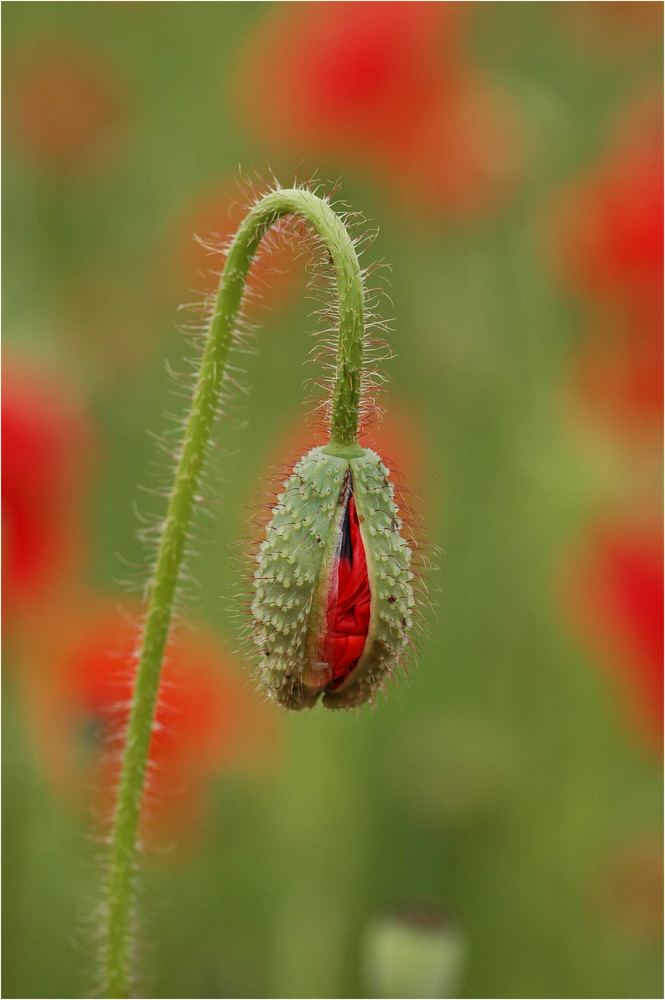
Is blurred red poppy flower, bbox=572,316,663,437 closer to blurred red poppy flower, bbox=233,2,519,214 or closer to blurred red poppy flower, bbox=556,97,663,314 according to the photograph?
blurred red poppy flower, bbox=556,97,663,314

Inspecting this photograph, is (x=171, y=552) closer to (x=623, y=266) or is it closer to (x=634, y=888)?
(x=634, y=888)

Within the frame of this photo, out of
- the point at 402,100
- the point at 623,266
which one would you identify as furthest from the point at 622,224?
the point at 402,100

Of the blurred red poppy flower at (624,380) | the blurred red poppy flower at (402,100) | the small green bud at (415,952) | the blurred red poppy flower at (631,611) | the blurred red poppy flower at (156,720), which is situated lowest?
the small green bud at (415,952)

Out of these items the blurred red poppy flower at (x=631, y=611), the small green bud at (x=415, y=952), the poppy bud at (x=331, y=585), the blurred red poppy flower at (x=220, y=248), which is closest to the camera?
the poppy bud at (x=331, y=585)

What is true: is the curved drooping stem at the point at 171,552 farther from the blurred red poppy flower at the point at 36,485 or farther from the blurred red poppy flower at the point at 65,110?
the blurred red poppy flower at the point at 65,110

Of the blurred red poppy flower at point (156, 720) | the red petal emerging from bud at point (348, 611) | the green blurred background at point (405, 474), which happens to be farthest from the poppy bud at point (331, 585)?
the blurred red poppy flower at point (156, 720)

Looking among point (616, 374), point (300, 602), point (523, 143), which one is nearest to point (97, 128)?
point (523, 143)

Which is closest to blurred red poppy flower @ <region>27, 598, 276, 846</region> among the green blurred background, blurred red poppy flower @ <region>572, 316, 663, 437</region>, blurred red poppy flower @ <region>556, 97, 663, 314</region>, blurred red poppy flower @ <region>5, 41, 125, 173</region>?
the green blurred background
